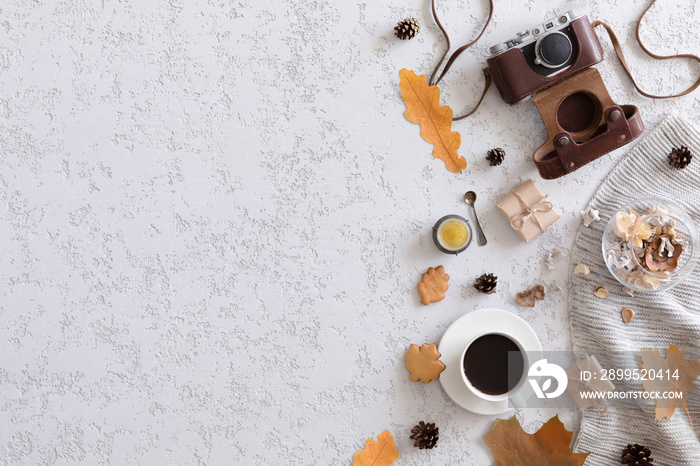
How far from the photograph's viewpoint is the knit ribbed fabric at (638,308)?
1.02 m

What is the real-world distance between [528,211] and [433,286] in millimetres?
224

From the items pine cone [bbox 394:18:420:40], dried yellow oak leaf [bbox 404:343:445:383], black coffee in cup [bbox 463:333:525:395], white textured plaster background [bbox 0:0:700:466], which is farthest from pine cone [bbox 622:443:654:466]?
pine cone [bbox 394:18:420:40]

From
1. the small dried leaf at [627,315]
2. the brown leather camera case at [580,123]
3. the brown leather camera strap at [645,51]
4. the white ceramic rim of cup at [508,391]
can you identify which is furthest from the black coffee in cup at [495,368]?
the brown leather camera strap at [645,51]

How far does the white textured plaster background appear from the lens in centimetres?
102

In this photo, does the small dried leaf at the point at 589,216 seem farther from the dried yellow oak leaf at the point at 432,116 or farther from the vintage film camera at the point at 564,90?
the dried yellow oak leaf at the point at 432,116

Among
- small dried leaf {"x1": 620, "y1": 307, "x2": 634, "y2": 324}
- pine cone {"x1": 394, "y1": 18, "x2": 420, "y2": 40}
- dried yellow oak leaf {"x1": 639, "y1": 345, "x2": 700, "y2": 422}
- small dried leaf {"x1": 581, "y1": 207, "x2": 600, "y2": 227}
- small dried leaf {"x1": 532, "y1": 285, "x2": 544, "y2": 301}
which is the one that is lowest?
dried yellow oak leaf {"x1": 639, "y1": 345, "x2": 700, "y2": 422}

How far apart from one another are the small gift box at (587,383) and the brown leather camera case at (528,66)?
1.65 ft

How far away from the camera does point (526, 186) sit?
103cm

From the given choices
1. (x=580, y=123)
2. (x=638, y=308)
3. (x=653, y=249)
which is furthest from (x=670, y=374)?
(x=580, y=123)

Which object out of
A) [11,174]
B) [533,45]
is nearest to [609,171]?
[533,45]

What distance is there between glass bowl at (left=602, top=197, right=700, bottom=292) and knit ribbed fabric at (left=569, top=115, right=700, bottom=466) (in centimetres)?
3

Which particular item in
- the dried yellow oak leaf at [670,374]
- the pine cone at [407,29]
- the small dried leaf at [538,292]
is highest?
the pine cone at [407,29]

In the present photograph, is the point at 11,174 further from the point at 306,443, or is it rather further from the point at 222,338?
the point at 306,443

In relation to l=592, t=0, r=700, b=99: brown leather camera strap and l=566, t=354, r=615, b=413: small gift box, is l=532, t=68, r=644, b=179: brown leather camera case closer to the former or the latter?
l=592, t=0, r=700, b=99: brown leather camera strap
